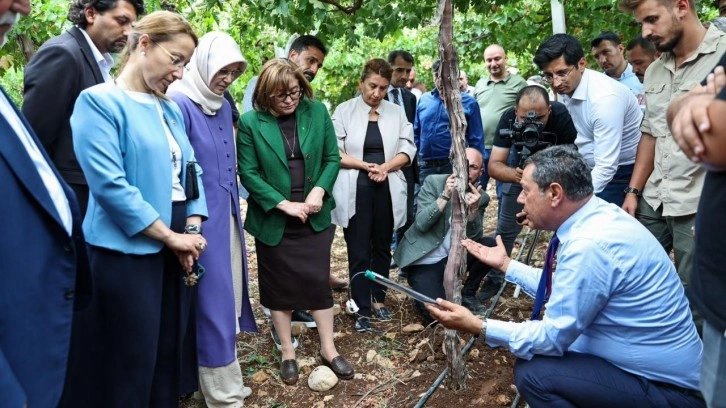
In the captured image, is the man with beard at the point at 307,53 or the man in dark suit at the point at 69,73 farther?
the man with beard at the point at 307,53

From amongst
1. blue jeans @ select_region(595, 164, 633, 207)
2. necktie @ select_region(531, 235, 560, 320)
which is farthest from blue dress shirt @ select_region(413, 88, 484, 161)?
necktie @ select_region(531, 235, 560, 320)

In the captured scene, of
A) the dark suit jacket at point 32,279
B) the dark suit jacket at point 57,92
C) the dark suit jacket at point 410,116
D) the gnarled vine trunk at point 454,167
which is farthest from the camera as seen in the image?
the dark suit jacket at point 410,116

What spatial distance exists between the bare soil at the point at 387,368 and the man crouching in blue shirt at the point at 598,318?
68 centimetres

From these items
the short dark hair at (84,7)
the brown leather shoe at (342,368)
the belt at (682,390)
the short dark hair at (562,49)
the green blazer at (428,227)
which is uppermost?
the short dark hair at (84,7)

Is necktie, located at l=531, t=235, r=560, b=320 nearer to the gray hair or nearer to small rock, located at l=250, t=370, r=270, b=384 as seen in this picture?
the gray hair

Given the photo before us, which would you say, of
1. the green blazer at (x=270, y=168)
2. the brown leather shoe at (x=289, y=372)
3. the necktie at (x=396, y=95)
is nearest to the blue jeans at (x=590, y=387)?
the brown leather shoe at (x=289, y=372)

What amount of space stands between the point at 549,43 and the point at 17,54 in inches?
252

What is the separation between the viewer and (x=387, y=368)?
126 inches

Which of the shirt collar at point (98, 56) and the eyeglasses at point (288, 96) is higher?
the shirt collar at point (98, 56)

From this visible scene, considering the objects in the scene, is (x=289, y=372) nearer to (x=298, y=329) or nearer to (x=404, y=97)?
(x=298, y=329)

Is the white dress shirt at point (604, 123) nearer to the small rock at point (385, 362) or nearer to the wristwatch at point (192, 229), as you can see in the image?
the small rock at point (385, 362)

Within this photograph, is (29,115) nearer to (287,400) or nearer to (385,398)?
(287,400)

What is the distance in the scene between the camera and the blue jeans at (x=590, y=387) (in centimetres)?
204

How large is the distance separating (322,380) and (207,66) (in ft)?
5.45
